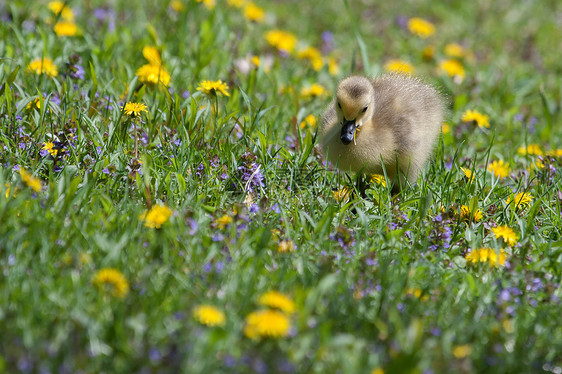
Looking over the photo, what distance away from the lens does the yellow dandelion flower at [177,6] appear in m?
6.21

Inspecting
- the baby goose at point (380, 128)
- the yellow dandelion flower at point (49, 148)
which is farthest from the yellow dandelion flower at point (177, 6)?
A: the yellow dandelion flower at point (49, 148)

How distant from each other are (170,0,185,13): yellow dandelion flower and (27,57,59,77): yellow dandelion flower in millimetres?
1824

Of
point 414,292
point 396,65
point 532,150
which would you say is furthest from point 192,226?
point 396,65

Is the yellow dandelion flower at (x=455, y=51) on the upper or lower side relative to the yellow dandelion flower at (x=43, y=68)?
upper

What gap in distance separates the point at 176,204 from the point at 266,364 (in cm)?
136

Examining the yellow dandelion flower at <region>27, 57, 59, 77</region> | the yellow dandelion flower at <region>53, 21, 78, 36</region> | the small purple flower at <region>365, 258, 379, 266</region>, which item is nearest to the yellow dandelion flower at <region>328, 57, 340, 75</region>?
the yellow dandelion flower at <region>53, 21, 78, 36</region>

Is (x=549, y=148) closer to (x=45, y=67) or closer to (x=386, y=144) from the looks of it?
(x=386, y=144)

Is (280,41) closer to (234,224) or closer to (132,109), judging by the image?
(132,109)

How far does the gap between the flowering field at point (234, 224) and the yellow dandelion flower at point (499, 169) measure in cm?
3

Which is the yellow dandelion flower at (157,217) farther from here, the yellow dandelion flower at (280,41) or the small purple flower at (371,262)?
the yellow dandelion flower at (280,41)

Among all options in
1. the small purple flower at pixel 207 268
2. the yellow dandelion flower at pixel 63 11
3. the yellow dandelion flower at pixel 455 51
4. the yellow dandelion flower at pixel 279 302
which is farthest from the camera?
the yellow dandelion flower at pixel 455 51

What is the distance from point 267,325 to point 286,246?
2.81 feet

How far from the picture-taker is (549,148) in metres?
5.37

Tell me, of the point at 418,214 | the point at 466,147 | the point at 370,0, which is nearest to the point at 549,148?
the point at 466,147
